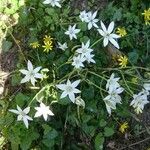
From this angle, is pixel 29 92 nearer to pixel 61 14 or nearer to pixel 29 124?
pixel 29 124

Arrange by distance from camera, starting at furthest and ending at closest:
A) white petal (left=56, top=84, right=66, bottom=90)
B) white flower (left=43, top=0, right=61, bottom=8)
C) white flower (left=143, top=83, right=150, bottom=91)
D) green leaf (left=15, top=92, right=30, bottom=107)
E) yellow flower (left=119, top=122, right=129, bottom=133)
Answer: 1. white flower (left=43, top=0, right=61, bottom=8)
2. yellow flower (left=119, top=122, right=129, bottom=133)
3. green leaf (left=15, top=92, right=30, bottom=107)
4. white flower (left=143, top=83, right=150, bottom=91)
5. white petal (left=56, top=84, right=66, bottom=90)

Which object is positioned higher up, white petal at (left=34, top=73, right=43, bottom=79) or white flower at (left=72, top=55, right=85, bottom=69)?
white flower at (left=72, top=55, right=85, bottom=69)

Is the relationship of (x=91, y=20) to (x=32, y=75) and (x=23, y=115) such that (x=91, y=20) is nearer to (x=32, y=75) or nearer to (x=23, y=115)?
(x=32, y=75)

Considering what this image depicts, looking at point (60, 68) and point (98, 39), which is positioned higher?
point (98, 39)

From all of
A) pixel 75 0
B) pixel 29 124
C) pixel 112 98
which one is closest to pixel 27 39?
pixel 75 0

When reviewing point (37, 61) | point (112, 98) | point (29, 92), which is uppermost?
point (37, 61)

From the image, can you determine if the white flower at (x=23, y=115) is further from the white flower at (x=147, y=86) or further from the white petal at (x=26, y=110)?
the white flower at (x=147, y=86)

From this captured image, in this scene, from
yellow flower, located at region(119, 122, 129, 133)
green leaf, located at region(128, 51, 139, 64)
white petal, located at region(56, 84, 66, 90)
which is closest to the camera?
white petal, located at region(56, 84, 66, 90)

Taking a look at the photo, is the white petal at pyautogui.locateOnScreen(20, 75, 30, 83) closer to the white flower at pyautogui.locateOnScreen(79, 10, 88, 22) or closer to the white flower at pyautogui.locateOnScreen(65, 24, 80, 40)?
the white flower at pyautogui.locateOnScreen(65, 24, 80, 40)

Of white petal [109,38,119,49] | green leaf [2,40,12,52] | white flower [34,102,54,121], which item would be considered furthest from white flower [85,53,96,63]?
green leaf [2,40,12,52]

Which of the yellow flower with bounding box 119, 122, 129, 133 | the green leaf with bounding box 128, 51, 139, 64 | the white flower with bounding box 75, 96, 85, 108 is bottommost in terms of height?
the yellow flower with bounding box 119, 122, 129, 133
